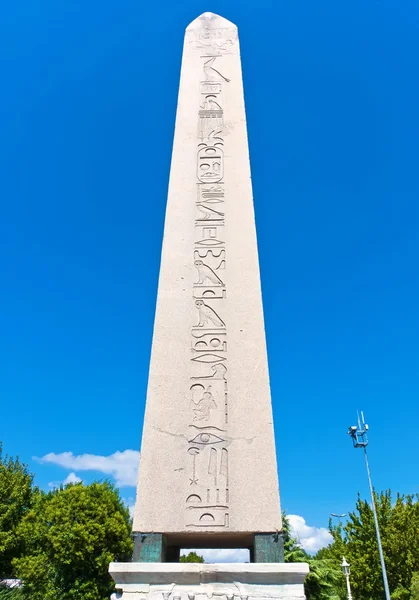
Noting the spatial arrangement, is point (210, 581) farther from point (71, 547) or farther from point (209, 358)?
point (71, 547)

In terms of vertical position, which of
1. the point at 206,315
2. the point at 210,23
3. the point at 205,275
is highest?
the point at 210,23

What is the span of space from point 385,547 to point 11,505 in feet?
55.6

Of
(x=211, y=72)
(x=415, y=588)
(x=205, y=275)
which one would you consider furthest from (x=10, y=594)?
(x=211, y=72)

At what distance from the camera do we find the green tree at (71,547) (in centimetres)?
1948

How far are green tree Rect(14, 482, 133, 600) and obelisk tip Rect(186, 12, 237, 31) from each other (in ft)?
64.9

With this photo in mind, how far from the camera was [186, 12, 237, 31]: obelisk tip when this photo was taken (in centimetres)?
662

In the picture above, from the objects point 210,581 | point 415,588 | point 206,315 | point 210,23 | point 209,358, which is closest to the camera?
point 210,581

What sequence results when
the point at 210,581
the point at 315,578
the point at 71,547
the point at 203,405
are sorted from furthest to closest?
1. the point at 71,547
2. the point at 315,578
3. the point at 203,405
4. the point at 210,581

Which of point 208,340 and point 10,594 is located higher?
point 208,340

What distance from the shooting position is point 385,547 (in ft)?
62.7

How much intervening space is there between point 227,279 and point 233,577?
8.12 feet

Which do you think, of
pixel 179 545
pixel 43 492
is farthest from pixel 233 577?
pixel 43 492

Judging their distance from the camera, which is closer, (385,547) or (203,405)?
(203,405)

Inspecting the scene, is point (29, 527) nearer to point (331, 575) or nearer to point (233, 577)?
point (331, 575)
